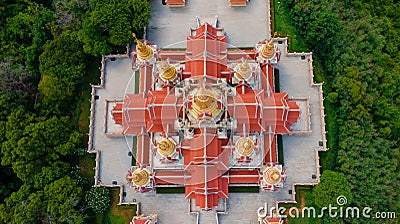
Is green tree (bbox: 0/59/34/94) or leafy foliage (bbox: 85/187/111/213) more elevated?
green tree (bbox: 0/59/34/94)

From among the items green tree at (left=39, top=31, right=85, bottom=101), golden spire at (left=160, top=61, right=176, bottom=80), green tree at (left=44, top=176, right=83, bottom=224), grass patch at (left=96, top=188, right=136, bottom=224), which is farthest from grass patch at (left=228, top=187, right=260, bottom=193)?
green tree at (left=39, top=31, right=85, bottom=101)

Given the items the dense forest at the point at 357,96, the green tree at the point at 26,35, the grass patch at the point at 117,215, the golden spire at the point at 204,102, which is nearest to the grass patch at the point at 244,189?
the dense forest at the point at 357,96

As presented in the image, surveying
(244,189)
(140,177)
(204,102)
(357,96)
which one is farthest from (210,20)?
(140,177)

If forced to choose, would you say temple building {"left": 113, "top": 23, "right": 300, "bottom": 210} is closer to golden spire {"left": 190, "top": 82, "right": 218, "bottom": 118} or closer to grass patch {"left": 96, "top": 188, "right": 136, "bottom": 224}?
A: golden spire {"left": 190, "top": 82, "right": 218, "bottom": 118}

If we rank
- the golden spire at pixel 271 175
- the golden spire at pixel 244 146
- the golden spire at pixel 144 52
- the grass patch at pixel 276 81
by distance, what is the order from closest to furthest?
the golden spire at pixel 244 146 → the golden spire at pixel 271 175 → the golden spire at pixel 144 52 → the grass patch at pixel 276 81

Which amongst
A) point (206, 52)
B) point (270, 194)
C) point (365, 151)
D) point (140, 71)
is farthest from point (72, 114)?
point (365, 151)

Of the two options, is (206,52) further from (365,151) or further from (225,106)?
(365,151)

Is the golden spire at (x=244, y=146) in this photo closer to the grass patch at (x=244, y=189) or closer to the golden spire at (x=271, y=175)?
the golden spire at (x=271, y=175)
